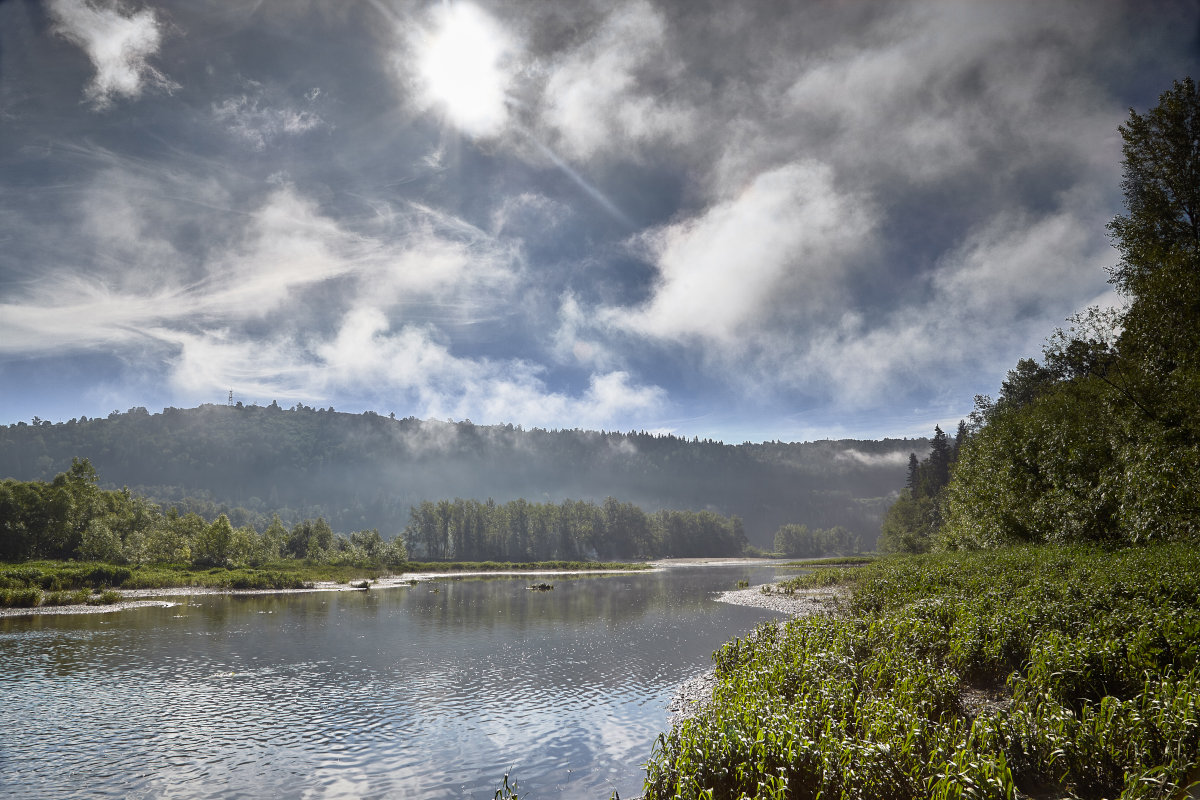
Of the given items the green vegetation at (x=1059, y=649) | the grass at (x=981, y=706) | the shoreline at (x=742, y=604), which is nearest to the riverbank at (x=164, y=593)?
the shoreline at (x=742, y=604)

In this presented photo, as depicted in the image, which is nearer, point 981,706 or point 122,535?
point 981,706

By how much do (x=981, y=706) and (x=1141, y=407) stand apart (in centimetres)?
3246

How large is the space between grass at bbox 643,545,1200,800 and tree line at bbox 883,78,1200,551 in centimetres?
1139

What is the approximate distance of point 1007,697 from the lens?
17.2 meters

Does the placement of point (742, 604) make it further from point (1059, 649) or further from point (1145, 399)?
point (1059, 649)

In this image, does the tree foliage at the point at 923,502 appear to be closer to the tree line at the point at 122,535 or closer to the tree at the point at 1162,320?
the tree at the point at 1162,320

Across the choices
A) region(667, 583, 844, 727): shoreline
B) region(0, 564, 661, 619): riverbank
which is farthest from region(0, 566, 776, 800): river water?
region(0, 564, 661, 619): riverbank

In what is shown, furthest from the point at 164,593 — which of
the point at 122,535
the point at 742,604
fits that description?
the point at 742,604

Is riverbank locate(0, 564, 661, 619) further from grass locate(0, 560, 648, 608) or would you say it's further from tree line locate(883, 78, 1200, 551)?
tree line locate(883, 78, 1200, 551)

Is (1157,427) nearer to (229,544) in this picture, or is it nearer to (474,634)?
(474,634)

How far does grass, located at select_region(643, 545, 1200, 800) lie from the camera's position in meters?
10.4

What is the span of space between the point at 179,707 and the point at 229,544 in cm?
9643

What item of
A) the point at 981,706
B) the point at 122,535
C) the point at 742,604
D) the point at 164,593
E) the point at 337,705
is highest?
the point at 122,535

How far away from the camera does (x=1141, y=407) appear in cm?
3700
